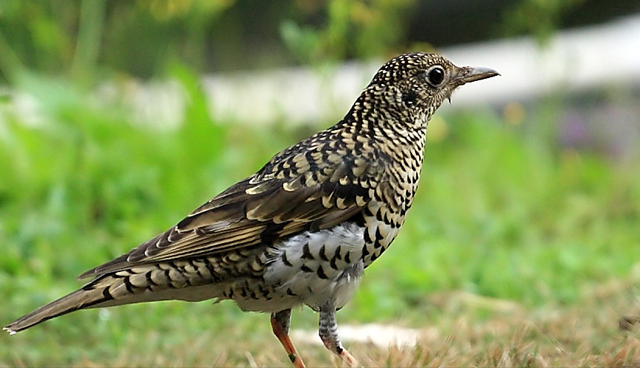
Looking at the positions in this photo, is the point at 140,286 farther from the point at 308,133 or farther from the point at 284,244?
the point at 308,133

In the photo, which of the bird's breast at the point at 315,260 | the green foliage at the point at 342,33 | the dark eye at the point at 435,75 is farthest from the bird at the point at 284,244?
the green foliage at the point at 342,33

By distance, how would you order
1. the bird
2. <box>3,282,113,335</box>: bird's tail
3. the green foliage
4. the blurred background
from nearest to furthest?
1. <box>3,282,113,335</box>: bird's tail
2. the bird
3. the blurred background
4. the green foliage

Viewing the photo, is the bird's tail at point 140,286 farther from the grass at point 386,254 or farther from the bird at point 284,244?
the grass at point 386,254

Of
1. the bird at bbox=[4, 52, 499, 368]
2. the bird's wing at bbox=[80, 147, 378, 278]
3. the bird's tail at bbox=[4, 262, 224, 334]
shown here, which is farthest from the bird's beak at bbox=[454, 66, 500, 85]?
the bird's tail at bbox=[4, 262, 224, 334]

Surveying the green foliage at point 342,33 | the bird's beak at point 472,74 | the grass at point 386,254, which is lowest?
the grass at point 386,254

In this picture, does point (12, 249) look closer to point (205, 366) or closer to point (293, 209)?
point (205, 366)

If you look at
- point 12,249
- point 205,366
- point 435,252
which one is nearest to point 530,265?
point 435,252

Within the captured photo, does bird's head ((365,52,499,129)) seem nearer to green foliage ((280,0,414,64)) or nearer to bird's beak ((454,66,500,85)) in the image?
bird's beak ((454,66,500,85))
